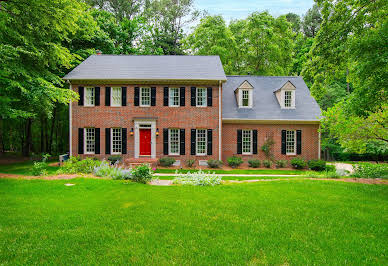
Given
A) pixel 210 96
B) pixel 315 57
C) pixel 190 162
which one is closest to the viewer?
pixel 315 57

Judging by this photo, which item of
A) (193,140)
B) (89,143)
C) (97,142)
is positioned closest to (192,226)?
(193,140)

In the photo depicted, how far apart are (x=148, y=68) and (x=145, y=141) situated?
5464 mm

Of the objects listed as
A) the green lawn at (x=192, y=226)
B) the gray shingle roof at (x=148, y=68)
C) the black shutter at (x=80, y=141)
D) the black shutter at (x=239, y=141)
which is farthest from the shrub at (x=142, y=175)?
the black shutter at (x=239, y=141)

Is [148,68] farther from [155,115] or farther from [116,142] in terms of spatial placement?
[116,142]

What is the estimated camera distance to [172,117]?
1648cm

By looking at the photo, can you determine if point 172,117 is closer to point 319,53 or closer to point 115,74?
point 115,74

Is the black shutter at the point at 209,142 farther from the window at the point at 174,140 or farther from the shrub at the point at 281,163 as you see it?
the shrub at the point at 281,163

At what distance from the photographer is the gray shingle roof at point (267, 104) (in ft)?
55.7

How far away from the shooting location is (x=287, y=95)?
1784cm

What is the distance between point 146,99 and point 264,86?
32.1 feet

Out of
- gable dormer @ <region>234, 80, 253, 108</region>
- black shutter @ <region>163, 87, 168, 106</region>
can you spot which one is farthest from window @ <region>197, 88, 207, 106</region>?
gable dormer @ <region>234, 80, 253, 108</region>

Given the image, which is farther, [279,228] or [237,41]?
[237,41]

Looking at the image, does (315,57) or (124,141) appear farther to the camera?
(124,141)

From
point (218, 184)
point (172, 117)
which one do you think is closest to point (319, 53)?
point (218, 184)
